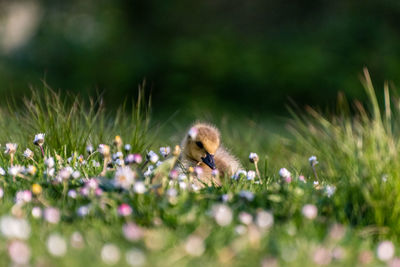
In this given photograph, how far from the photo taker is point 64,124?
539 centimetres

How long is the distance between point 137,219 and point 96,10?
594 inches

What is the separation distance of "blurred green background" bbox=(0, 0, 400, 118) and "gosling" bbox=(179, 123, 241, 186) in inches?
306

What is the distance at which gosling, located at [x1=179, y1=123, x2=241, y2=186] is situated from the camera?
5.20 meters

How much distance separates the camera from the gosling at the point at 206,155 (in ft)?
17.1

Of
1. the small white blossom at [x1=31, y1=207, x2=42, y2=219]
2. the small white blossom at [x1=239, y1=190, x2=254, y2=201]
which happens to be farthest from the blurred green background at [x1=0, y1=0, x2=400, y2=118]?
the small white blossom at [x1=31, y1=207, x2=42, y2=219]

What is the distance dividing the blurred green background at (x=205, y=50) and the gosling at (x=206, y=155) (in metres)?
7.77

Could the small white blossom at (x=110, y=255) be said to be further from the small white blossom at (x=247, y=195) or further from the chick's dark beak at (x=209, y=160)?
Result: the chick's dark beak at (x=209, y=160)

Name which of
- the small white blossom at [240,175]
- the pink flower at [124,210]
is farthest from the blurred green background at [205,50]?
the pink flower at [124,210]

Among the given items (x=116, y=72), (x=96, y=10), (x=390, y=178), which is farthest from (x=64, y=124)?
(x=96, y=10)

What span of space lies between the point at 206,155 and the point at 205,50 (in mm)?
10156

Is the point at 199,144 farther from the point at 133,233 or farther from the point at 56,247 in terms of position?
the point at 56,247

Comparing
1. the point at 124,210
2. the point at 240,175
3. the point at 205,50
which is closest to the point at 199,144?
the point at 240,175

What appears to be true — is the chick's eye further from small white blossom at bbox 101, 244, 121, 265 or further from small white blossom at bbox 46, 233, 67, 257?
small white blossom at bbox 46, 233, 67, 257

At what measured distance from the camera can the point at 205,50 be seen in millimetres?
15164
